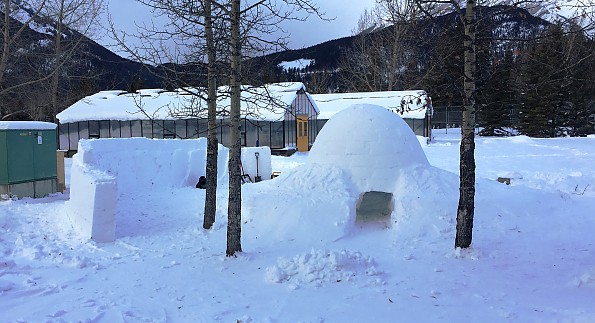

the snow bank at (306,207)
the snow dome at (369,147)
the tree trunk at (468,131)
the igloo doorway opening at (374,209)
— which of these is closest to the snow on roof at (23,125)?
the snow bank at (306,207)

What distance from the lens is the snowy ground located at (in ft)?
15.1

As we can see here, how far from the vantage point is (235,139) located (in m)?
6.43

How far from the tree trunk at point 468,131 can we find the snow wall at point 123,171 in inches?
226

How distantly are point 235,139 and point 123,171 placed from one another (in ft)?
20.5

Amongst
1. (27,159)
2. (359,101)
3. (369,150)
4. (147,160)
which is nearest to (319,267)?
(369,150)

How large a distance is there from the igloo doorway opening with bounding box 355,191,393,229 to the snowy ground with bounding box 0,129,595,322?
63cm

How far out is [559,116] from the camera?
109ft

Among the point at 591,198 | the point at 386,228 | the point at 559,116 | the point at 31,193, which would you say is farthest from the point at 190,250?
the point at 559,116

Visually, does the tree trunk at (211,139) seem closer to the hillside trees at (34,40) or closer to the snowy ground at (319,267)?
the snowy ground at (319,267)

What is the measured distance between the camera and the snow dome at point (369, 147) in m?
8.50

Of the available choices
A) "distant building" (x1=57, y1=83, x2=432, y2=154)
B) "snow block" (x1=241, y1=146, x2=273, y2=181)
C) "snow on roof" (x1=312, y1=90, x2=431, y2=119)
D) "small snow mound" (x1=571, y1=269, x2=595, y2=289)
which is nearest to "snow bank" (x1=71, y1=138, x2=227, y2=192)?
"snow block" (x1=241, y1=146, x2=273, y2=181)

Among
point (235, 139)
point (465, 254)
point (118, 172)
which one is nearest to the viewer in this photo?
point (465, 254)

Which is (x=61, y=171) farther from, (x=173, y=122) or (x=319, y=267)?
(x=173, y=122)

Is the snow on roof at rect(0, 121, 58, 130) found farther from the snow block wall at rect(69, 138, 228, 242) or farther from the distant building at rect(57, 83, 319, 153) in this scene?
the distant building at rect(57, 83, 319, 153)
